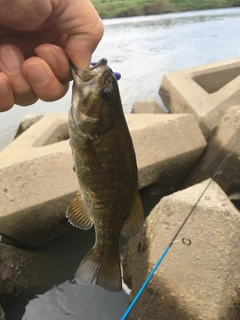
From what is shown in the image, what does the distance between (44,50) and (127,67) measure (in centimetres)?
1059

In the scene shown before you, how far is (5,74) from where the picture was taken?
154 centimetres

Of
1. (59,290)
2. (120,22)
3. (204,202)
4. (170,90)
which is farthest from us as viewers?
(120,22)

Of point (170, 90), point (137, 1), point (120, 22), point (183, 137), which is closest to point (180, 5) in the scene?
point (137, 1)

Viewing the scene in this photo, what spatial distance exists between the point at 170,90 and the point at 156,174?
115 inches

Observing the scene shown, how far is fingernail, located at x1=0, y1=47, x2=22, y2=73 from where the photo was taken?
1.55 metres

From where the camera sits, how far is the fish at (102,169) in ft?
5.13

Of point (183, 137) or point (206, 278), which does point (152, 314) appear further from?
point (183, 137)

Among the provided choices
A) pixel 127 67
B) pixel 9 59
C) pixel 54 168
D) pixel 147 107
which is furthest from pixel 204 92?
pixel 127 67

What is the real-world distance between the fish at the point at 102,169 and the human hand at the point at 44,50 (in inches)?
3.4

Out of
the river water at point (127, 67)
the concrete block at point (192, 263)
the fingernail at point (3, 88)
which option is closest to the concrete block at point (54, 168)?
the river water at point (127, 67)

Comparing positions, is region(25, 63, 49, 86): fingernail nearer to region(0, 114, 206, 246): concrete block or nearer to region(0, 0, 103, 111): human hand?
region(0, 0, 103, 111): human hand

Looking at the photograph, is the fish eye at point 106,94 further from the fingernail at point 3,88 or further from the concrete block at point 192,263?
the concrete block at point 192,263

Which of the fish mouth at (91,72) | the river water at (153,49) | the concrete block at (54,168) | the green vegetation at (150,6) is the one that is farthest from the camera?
the green vegetation at (150,6)

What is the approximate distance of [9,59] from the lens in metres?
1.55
